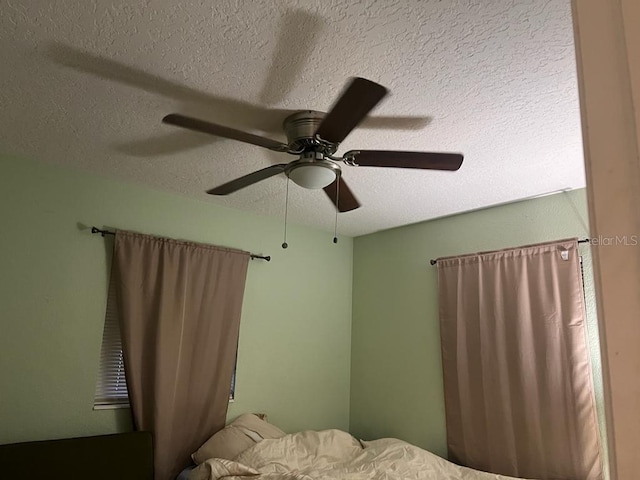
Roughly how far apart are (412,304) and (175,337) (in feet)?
6.45

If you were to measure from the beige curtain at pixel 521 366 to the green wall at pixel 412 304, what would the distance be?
0.15 m

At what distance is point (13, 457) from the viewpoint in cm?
238

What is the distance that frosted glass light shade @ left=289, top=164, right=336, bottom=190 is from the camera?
6.94 feet

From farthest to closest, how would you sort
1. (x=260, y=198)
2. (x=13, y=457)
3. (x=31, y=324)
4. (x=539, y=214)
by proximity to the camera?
(x=260, y=198), (x=539, y=214), (x=31, y=324), (x=13, y=457)

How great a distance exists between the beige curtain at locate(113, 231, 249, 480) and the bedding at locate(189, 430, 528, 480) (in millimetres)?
437

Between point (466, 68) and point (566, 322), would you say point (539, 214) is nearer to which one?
point (566, 322)

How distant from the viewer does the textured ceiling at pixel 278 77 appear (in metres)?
1.53

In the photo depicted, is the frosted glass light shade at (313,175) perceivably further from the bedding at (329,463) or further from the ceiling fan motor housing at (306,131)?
the bedding at (329,463)

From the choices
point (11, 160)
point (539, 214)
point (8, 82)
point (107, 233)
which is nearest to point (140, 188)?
point (107, 233)

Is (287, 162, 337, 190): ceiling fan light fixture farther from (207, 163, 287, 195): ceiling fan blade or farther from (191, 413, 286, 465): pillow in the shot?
(191, 413, 286, 465): pillow

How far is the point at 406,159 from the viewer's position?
6.61ft

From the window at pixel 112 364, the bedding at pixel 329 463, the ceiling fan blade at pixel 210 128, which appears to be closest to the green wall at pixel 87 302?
the window at pixel 112 364

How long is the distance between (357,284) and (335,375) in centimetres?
89

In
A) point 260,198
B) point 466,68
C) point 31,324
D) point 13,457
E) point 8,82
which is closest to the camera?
point 466,68
